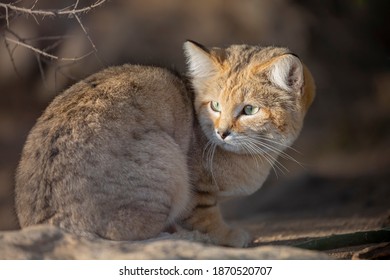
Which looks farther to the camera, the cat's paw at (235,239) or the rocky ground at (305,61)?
the rocky ground at (305,61)

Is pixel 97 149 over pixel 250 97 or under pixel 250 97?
under

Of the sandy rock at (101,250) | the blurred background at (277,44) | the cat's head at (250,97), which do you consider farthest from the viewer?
the blurred background at (277,44)

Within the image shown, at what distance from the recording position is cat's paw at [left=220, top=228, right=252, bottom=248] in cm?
502

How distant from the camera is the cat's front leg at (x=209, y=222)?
492 centimetres

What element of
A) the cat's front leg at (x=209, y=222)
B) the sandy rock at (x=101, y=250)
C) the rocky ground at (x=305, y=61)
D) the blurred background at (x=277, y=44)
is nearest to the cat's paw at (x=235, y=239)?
the cat's front leg at (x=209, y=222)

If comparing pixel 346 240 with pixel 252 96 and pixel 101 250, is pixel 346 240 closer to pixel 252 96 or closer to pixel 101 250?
pixel 252 96

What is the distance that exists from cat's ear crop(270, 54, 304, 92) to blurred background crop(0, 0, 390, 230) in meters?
3.24

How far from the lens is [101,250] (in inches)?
150

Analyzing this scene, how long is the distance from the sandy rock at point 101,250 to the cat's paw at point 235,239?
1.23 metres

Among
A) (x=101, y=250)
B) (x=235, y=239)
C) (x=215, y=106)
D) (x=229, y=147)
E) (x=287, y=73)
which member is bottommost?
(x=235, y=239)

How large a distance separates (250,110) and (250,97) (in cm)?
9

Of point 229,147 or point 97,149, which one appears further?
point 229,147

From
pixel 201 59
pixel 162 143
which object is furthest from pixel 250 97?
pixel 162 143

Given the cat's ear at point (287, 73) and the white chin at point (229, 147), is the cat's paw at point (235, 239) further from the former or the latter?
the cat's ear at point (287, 73)
